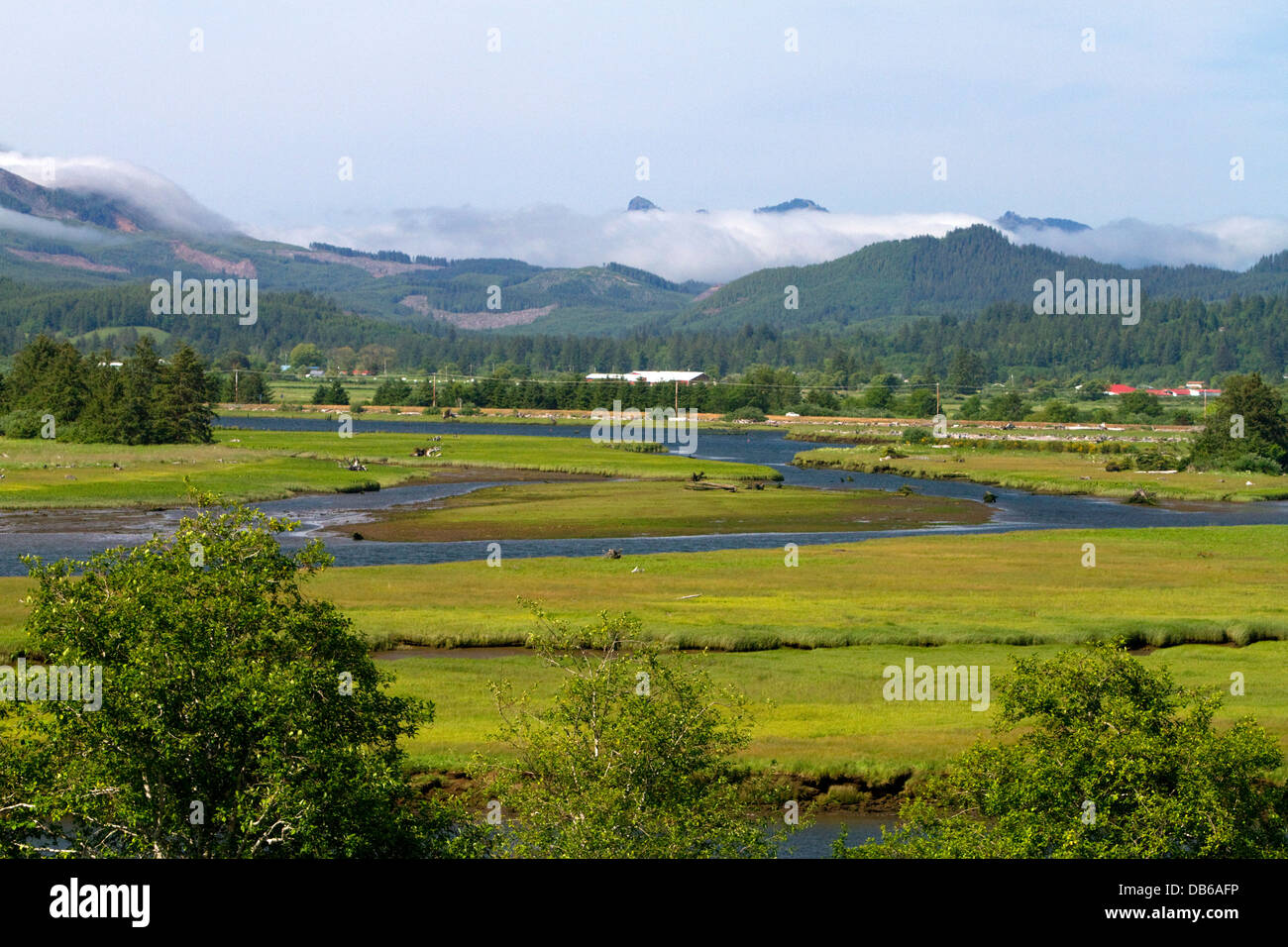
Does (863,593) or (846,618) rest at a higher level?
(846,618)

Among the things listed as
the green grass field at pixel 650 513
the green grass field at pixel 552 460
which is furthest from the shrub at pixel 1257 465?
the green grass field at pixel 552 460

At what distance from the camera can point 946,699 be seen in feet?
160

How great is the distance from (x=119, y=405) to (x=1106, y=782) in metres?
176

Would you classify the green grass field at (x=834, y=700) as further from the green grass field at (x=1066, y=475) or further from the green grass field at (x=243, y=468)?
the green grass field at (x=1066, y=475)

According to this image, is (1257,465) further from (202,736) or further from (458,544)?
(202,736)

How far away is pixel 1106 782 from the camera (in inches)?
951

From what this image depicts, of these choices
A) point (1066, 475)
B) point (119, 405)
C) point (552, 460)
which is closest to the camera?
point (1066, 475)

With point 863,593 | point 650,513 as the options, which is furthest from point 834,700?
point 650,513

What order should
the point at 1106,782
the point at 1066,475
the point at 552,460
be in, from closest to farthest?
1. the point at 1106,782
2. the point at 1066,475
3. the point at 552,460

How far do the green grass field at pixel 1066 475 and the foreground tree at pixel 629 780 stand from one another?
12826cm

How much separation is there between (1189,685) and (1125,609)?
1797 cm

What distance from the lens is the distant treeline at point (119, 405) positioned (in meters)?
177

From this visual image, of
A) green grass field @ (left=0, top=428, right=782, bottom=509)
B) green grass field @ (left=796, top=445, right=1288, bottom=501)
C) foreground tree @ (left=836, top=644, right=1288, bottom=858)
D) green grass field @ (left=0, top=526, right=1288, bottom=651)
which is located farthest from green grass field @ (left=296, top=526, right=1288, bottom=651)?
green grass field @ (left=796, top=445, right=1288, bottom=501)
